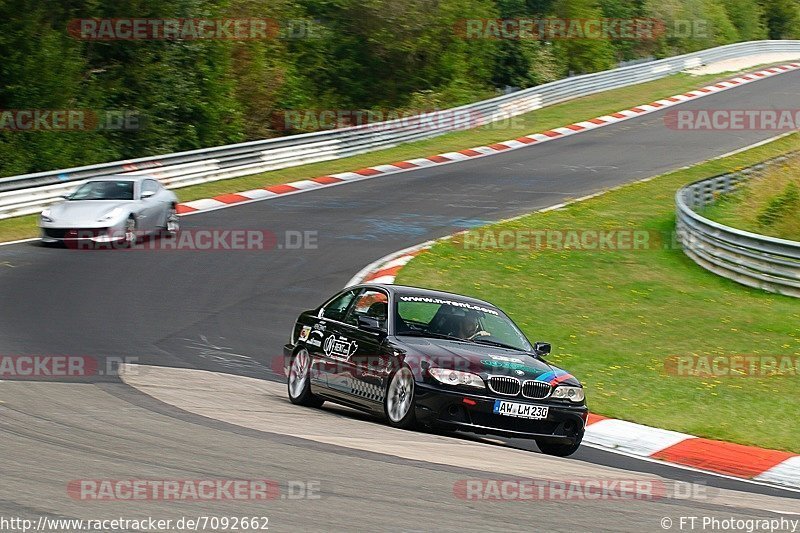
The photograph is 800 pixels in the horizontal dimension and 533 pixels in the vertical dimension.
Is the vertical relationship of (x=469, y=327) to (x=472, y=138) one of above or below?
above

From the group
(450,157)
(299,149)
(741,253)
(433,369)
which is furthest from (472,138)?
(433,369)

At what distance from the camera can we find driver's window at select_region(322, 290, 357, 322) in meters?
11.0

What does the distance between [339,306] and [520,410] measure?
8.07 ft

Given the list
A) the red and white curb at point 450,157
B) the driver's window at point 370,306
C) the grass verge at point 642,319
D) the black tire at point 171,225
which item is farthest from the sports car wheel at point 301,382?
the red and white curb at point 450,157

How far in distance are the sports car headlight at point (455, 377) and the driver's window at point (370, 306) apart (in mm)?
1134

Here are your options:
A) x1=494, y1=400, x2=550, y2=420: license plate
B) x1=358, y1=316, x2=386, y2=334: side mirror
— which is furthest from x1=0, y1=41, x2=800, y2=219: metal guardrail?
x1=494, y1=400, x2=550, y2=420: license plate

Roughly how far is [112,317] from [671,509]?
9481 mm

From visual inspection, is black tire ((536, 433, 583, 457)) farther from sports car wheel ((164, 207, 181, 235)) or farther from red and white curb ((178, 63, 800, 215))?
red and white curb ((178, 63, 800, 215))

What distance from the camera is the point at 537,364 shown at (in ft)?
32.3

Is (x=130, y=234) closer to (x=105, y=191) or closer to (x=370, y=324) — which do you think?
(x=105, y=191)

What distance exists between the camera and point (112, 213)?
19.5 meters

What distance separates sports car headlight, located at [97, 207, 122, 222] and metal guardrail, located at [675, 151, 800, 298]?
961 centimetres

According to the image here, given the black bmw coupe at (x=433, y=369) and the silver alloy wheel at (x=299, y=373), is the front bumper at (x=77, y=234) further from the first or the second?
the silver alloy wheel at (x=299, y=373)

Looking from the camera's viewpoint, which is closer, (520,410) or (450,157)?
(520,410)
